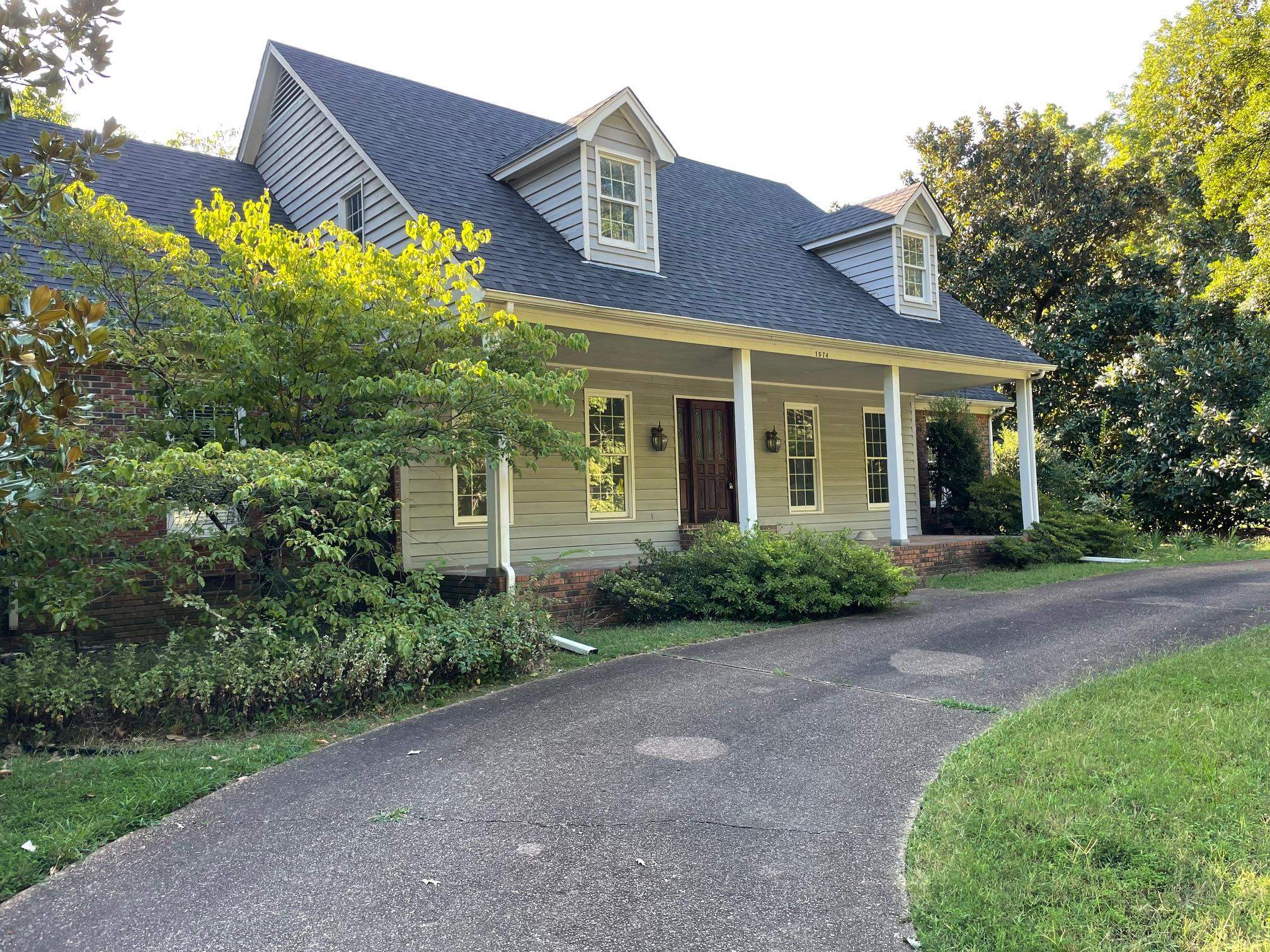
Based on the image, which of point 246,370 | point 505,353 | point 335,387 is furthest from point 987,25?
point 246,370

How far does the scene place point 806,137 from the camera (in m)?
24.1

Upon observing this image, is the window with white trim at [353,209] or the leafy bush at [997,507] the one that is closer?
the window with white trim at [353,209]

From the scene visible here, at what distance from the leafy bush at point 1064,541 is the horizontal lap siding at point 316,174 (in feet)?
33.3

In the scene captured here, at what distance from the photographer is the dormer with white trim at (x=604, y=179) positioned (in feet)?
35.8

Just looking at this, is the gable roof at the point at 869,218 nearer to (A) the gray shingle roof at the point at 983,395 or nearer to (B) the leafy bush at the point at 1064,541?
(A) the gray shingle roof at the point at 983,395

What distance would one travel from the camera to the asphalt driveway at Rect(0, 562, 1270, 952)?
126 inches

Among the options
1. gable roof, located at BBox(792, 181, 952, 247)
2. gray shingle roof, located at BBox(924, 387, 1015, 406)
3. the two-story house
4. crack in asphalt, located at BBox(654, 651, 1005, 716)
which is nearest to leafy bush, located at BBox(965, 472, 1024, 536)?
the two-story house

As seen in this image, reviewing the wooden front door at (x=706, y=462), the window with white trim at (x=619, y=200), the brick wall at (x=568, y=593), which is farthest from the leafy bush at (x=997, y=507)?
the brick wall at (x=568, y=593)

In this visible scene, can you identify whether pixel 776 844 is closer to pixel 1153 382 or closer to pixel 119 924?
pixel 119 924

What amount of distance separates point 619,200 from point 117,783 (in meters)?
8.87

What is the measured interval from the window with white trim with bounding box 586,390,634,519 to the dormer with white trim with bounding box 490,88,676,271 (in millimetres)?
2163

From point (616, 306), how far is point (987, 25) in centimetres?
451

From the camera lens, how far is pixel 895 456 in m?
12.9

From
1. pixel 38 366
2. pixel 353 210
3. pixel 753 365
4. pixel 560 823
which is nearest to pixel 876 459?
pixel 753 365
